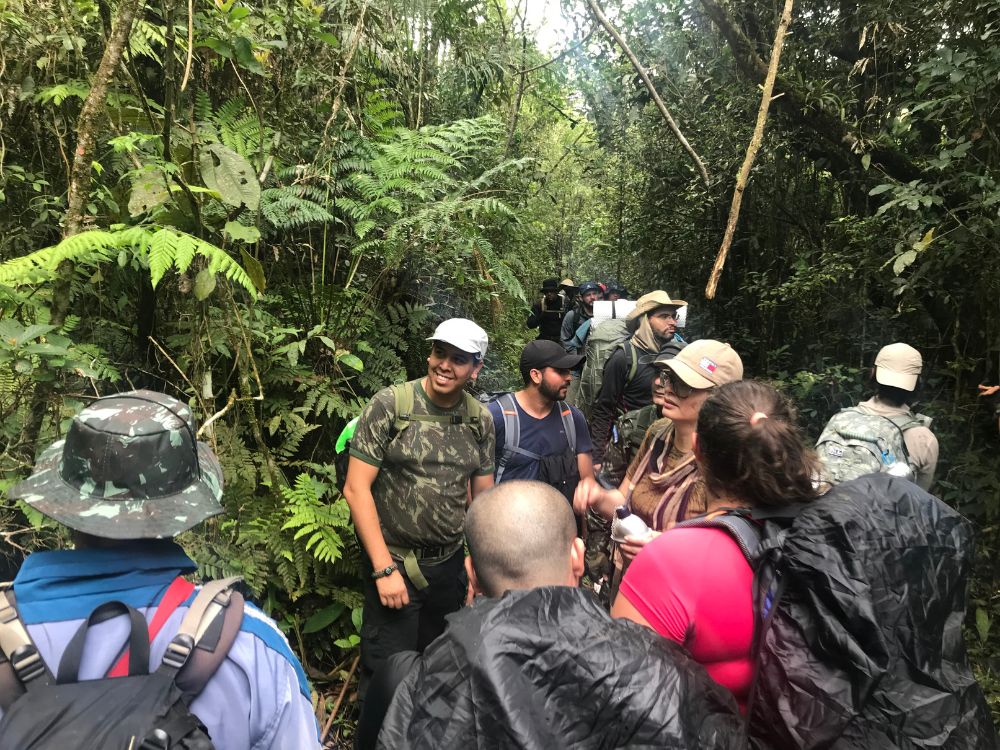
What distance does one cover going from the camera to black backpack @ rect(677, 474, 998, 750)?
139 cm

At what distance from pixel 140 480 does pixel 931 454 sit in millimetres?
4025

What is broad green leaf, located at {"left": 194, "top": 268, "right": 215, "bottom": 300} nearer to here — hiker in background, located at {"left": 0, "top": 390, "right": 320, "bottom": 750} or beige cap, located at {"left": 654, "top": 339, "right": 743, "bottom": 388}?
hiker in background, located at {"left": 0, "top": 390, "right": 320, "bottom": 750}

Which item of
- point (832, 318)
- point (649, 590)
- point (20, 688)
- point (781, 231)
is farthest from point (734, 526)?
point (781, 231)

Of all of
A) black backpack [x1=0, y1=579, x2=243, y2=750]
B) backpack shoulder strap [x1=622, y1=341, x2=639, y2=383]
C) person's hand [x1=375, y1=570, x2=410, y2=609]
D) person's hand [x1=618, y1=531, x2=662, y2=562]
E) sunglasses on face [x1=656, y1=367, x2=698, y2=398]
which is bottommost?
person's hand [x1=375, y1=570, x2=410, y2=609]

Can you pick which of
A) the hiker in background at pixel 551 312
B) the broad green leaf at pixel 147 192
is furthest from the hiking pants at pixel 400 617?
the hiker in background at pixel 551 312

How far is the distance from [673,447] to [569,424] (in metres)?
1.09

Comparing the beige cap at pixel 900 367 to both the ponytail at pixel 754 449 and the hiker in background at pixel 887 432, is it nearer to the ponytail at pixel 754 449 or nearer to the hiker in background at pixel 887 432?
the hiker in background at pixel 887 432

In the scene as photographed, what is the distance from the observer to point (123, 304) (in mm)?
4031

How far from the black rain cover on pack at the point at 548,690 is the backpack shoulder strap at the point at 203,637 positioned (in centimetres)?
38

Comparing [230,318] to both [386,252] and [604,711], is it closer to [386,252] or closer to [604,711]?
[386,252]

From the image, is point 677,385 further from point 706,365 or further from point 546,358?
point 546,358

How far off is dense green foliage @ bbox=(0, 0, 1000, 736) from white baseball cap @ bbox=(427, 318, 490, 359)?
0.98 meters

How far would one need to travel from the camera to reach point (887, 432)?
353cm

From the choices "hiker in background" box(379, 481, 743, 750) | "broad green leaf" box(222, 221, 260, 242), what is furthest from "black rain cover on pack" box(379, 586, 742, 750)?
"broad green leaf" box(222, 221, 260, 242)
